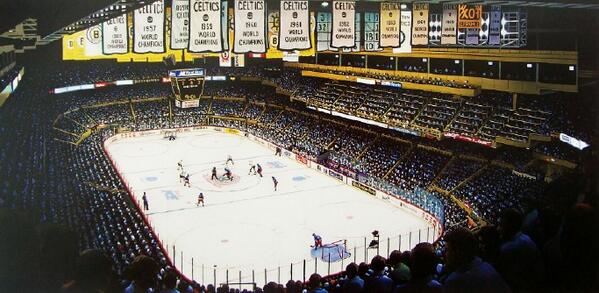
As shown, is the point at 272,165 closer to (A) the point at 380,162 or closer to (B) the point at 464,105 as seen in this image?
(A) the point at 380,162

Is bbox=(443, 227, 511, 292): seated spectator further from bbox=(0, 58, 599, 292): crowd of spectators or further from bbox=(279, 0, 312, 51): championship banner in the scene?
bbox=(279, 0, 312, 51): championship banner

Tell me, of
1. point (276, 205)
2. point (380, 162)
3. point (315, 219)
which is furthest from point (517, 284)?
point (380, 162)

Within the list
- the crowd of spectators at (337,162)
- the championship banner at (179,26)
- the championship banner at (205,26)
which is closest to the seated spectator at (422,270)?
the crowd of spectators at (337,162)

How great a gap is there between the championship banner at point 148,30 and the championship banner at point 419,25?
7.15 metres

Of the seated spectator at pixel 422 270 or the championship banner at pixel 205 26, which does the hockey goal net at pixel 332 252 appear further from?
the seated spectator at pixel 422 270

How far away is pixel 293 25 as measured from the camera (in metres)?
13.3

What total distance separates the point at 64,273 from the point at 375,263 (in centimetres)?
337

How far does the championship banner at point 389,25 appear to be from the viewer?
50.6 feet

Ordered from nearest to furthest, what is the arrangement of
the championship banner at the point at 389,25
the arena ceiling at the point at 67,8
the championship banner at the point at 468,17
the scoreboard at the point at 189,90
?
the arena ceiling at the point at 67,8 < the championship banner at the point at 389,25 < the championship banner at the point at 468,17 < the scoreboard at the point at 189,90

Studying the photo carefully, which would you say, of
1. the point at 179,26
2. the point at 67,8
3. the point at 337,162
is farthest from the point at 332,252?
the point at 337,162

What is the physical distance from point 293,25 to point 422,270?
1003 cm

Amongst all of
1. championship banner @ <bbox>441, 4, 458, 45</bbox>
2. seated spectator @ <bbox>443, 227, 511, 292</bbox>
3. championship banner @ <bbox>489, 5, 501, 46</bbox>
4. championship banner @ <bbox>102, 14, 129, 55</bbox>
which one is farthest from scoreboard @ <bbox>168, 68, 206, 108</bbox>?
seated spectator @ <bbox>443, 227, 511, 292</bbox>

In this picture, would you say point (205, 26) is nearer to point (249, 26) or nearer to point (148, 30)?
point (249, 26)

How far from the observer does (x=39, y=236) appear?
11.8 feet
